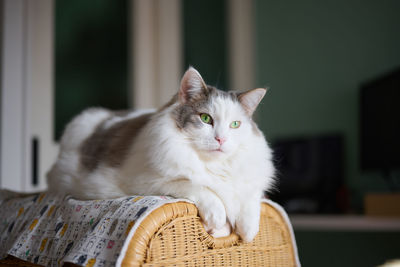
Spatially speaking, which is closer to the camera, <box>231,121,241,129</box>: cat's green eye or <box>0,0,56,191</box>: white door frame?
<box>231,121,241,129</box>: cat's green eye

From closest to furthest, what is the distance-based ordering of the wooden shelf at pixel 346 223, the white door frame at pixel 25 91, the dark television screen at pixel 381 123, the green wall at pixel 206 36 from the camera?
1. the wooden shelf at pixel 346 223
2. the white door frame at pixel 25 91
3. the dark television screen at pixel 381 123
4. the green wall at pixel 206 36

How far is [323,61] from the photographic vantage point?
10.3ft

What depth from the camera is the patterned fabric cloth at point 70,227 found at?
0.95m

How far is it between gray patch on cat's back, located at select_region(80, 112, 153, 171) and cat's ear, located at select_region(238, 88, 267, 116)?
0.31 m

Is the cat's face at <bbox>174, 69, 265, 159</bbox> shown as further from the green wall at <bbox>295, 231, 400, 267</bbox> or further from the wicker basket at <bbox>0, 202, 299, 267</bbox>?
the green wall at <bbox>295, 231, 400, 267</bbox>

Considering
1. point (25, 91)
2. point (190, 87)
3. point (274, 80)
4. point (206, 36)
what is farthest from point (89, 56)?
point (190, 87)

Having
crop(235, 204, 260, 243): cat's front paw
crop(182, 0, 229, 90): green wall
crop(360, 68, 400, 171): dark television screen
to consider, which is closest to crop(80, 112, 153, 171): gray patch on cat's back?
crop(235, 204, 260, 243): cat's front paw

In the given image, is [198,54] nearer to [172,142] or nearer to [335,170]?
[335,170]

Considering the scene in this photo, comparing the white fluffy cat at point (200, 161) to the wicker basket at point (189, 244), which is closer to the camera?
the wicker basket at point (189, 244)

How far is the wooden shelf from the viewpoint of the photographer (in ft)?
6.98

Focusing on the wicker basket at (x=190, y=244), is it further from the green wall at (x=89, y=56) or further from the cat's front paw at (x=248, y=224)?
the green wall at (x=89, y=56)

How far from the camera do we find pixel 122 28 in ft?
10.8

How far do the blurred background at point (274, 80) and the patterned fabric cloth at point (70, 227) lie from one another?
1.06 m

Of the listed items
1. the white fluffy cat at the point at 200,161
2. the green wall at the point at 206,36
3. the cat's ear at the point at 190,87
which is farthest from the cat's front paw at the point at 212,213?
the green wall at the point at 206,36
